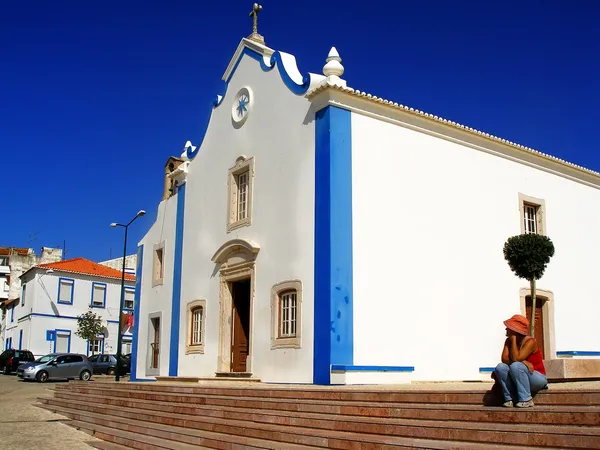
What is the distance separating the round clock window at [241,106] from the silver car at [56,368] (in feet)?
50.3

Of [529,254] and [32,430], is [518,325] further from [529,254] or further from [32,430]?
[32,430]

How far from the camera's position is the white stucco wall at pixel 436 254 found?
1291 cm

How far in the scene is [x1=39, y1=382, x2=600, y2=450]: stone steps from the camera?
6191 mm

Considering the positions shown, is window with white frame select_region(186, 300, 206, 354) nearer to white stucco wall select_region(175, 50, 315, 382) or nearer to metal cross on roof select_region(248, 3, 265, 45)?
white stucco wall select_region(175, 50, 315, 382)

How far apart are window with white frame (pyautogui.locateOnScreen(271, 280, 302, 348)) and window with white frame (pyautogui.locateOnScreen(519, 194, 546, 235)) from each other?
658 centimetres

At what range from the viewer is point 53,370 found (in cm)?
2667

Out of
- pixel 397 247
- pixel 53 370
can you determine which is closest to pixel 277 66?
pixel 397 247

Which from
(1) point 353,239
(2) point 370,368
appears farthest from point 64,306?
(2) point 370,368

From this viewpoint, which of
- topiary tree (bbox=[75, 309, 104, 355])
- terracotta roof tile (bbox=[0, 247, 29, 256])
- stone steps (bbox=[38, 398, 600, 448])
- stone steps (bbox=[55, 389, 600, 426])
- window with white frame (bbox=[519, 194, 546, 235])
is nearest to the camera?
stone steps (bbox=[38, 398, 600, 448])

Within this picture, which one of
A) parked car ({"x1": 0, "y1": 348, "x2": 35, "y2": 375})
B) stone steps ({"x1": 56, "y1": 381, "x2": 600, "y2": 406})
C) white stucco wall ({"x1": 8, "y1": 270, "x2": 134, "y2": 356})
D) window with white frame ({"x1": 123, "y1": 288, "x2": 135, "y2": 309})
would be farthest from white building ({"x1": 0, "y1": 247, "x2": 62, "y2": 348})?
stone steps ({"x1": 56, "y1": 381, "x2": 600, "y2": 406})

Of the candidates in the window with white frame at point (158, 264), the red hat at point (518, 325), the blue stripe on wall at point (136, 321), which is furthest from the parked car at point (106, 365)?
the red hat at point (518, 325)

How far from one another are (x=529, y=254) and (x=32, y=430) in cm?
991

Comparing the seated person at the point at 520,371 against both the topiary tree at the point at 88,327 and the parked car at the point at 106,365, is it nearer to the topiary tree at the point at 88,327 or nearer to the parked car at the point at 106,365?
the parked car at the point at 106,365

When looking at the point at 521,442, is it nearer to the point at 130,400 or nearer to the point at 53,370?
the point at 130,400
